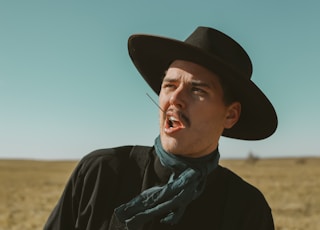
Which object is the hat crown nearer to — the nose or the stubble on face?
the stubble on face

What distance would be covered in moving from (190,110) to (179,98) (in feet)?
0.32

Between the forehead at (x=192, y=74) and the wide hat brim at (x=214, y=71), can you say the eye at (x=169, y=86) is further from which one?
the wide hat brim at (x=214, y=71)

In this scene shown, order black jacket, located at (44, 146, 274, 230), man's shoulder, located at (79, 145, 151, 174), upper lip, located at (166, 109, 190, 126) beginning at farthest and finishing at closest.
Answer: man's shoulder, located at (79, 145, 151, 174), black jacket, located at (44, 146, 274, 230), upper lip, located at (166, 109, 190, 126)

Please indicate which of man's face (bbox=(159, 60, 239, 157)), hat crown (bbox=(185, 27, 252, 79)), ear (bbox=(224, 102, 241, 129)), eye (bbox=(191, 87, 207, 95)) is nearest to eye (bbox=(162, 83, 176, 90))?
man's face (bbox=(159, 60, 239, 157))

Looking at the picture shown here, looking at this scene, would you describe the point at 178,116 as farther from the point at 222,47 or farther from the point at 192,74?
the point at 222,47

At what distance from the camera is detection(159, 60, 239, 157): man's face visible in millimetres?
3070

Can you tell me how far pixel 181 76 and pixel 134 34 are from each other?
20.1 inches

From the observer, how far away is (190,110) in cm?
308

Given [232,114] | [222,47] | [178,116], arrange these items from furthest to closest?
[232,114] → [222,47] → [178,116]

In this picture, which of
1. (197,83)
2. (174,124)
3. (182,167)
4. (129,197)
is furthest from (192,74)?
(129,197)

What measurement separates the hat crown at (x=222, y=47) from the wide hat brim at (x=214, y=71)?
5cm

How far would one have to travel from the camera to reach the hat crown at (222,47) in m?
3.21

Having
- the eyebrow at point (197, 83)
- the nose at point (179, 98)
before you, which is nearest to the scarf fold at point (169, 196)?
the nose at point (179, 98)

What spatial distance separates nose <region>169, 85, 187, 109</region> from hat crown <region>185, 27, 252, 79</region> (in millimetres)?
288
